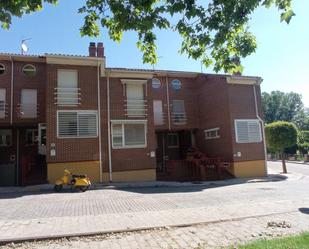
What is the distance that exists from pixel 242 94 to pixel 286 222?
1610cm

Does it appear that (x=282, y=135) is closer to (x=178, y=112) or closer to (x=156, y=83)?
(x=178, y=112)

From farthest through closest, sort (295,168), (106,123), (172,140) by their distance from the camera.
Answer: (295,168)
(172,140)
(106,123)

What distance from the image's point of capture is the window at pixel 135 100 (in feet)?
65.4

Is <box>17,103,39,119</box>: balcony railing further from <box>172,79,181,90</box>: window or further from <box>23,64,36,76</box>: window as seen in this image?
<box>172,79,181,90</box>: window

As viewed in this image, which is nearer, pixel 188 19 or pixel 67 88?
pixel 188 19

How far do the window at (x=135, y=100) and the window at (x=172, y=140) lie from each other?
767cm

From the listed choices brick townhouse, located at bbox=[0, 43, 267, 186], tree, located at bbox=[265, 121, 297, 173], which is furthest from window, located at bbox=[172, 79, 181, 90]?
tree, located at bbox=[265, 121, 297, 173]

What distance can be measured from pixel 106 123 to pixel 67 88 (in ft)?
10.6

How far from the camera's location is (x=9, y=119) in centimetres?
2016

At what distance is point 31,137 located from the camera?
22.2m

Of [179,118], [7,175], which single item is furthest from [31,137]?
[179,118]

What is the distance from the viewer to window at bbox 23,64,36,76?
2128cm

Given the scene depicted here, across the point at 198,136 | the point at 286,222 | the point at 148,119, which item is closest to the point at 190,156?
the point at 198,136

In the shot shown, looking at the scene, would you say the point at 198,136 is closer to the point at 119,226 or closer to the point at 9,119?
the point at 9,119
